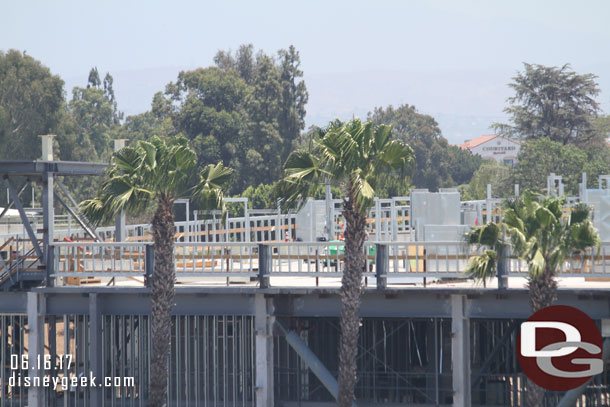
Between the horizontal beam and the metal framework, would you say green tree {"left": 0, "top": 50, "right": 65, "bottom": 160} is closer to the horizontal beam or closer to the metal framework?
the metal framework

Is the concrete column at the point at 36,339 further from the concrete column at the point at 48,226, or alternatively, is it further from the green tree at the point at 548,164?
the green tree at the point at 548,164

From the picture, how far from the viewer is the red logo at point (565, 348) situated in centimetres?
2028

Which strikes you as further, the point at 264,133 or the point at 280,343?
the point at 264,133

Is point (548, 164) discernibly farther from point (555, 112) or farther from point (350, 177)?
point (350, 177)

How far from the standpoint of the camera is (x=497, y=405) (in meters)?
23.0

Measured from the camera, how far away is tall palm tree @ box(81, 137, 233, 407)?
65.4 ft

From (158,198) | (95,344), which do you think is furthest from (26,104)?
(158,198)

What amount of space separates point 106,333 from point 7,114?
42726 millimetres

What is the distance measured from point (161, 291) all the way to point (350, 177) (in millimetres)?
4684

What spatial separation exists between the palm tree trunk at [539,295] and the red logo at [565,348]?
1.52 meters

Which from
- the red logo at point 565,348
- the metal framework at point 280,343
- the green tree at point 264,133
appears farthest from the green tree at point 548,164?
the red logo at point 565,348

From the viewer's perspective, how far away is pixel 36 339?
876 inches

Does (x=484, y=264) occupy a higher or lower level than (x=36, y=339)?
higher

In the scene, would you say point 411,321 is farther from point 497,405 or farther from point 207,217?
point 207,217
